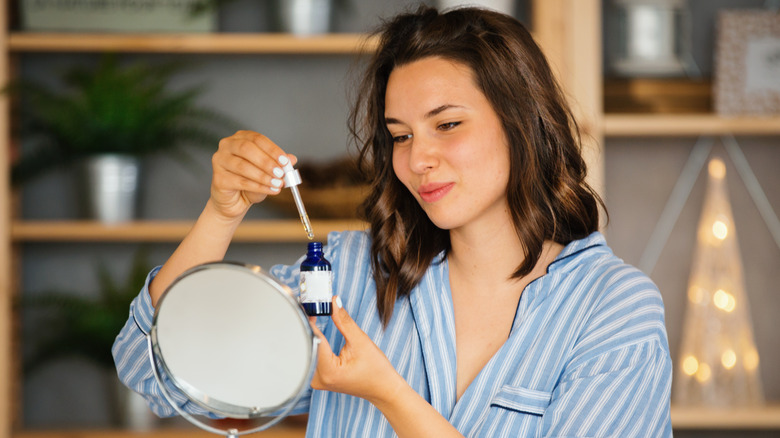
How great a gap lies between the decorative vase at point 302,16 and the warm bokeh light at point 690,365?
138 centimetres

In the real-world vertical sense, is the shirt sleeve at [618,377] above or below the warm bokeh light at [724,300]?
above

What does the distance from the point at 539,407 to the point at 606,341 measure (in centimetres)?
13

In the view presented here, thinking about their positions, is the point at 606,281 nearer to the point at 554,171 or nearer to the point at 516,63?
the point at 554,171

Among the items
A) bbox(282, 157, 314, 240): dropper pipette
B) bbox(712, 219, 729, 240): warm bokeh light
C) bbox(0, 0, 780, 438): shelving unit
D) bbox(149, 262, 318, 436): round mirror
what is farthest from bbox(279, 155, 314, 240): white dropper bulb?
bbox(712, 219, 729, 240): warm bokeh light

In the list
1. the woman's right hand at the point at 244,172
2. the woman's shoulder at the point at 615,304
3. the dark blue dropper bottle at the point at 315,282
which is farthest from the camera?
the woman's shoulder at the point at 615,304

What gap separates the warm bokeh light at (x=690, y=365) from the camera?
215 centimetres

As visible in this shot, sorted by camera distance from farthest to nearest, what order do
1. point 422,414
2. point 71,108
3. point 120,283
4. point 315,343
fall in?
1. point 120,283
2. point 71,108
3. point 422,414
4. point 315,343

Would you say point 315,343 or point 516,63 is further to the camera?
point 516,63

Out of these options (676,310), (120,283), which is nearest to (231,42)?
(120,283)

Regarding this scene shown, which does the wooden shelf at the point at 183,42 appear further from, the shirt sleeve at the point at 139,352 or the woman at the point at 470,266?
the shirt sleeve at the point at 139,352

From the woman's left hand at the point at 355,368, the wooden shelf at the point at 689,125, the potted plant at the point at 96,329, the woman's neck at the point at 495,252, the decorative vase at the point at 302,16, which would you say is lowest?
the potted plant at the point at 96,329

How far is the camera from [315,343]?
69 cm

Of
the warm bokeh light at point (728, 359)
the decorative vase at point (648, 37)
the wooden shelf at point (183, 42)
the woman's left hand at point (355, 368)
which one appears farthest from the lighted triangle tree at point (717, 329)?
the woman's left hand at point (355, 368)

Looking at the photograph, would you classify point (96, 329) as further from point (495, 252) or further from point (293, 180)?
point (293, 180)
